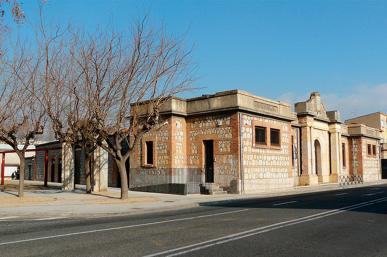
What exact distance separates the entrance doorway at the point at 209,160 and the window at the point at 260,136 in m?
2.97

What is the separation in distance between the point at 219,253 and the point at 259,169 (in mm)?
21144

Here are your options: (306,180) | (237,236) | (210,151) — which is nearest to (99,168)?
(210,151)

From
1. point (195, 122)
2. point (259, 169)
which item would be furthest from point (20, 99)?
point (259, 169)

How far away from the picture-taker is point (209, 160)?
2905 centimetres

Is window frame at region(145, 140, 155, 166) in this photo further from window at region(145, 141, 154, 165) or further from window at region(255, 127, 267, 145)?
window at region(255, 127, 267, 145)

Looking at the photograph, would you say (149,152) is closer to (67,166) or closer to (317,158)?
(67,166)

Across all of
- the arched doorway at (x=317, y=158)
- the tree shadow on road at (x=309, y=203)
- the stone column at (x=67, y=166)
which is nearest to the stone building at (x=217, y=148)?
the stone column at (x=67, y=166)

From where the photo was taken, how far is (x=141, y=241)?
29.8 feet

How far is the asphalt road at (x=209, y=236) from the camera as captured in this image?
7.97 metres

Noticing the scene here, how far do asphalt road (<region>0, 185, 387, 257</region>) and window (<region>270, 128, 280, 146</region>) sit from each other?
16816mm

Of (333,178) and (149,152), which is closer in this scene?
(149,152)

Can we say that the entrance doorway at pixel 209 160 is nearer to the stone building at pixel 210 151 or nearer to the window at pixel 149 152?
the stone building at pixel 210 151

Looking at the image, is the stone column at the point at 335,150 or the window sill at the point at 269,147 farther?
the stone column at the point at 335,150

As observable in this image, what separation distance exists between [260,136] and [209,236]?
20010 mm
